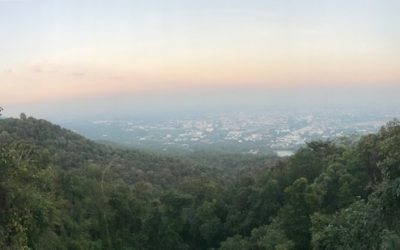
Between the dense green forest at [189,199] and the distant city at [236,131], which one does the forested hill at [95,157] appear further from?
the distant city at [236,131]

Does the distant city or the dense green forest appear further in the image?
the distant city

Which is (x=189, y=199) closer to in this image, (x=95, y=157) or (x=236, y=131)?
(x=95, y=157)

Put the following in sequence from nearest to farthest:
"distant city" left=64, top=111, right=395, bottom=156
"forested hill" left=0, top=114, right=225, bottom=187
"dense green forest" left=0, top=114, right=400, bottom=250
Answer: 1. "dense green forest" left=0, top=114, right=400, bottom=250
2. "forested hill" left=0, top=114, right=225, bottom=187
3. "distant city" left=64, top=111, right=395, bottom=156

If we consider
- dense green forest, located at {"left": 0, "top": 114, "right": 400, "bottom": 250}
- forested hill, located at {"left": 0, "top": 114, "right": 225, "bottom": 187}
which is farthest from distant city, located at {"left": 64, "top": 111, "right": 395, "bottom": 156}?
dense green forest, located at {"left": 0, "top": 114, "right": 400, "bottom": 250}

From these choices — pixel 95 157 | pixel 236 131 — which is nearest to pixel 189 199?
pixel 95 157

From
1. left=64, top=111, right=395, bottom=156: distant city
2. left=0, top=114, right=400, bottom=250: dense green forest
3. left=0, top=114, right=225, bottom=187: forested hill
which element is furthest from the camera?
left=64, top=111, right=395, bottom=156: distant city

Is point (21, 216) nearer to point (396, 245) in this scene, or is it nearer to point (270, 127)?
point (396, 245)

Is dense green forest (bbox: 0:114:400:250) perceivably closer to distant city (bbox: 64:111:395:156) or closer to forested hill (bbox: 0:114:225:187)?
forested hill (bbox: 0:114:225:187)

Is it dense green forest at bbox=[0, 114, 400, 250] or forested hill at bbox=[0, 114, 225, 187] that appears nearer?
dense green forest at bbox=[0, 114, 400, 250]

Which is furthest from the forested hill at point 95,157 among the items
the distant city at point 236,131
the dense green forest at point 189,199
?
the distant city at point 236,131
